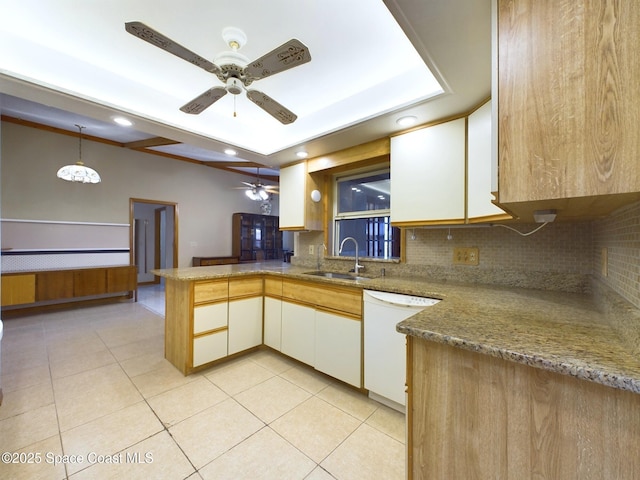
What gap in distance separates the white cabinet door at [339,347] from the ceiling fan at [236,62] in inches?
65.4

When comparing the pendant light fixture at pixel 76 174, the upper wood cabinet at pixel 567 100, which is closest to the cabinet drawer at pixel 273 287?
the upper wood cabinet at pixel 567 100

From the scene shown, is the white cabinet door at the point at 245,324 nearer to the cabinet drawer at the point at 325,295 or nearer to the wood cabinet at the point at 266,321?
the wood cabinet at the point at 266,321

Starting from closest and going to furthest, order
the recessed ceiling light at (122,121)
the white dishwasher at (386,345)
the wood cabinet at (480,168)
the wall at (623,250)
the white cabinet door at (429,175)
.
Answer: the wall at (623,250)
the wood cabinet at (480,168)
the white dishwasher at (386,345)
the white cabinet door at (429,175)
the recessed ceiling light at (122,121)

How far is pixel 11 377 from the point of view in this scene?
2102mm

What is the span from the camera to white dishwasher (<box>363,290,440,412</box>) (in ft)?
5.48

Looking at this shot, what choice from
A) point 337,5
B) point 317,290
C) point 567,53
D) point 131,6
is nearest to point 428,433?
point 567,53

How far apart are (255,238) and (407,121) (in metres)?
5.32

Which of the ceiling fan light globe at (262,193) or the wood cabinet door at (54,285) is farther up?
the ceiling fan light globe at (262,193)

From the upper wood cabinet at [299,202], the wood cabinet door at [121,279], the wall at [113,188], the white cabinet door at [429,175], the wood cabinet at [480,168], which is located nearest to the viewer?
the wood cabinet at [480,168]

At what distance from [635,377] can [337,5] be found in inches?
76.2

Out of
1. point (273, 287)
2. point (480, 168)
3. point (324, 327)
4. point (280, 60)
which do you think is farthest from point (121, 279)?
point (480, 168)

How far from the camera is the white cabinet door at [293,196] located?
289cm

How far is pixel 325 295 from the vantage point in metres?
2.13

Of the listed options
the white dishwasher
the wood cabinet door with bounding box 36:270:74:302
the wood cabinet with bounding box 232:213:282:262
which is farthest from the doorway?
the white dishwasher
